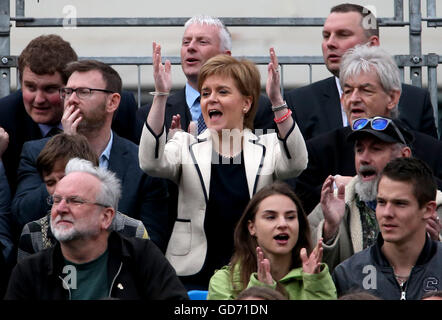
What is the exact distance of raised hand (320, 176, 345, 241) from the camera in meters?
7.58

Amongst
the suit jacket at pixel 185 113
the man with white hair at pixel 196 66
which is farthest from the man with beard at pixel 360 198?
the man with white hair at pixel 196 66

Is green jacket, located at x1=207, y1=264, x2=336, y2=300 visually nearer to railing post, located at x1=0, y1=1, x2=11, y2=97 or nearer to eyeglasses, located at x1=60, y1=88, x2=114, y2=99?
eyeglasses, located at x1=60, y1=88, x2=114, y2=99

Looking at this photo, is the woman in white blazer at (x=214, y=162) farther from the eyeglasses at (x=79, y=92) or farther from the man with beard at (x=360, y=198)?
the eyeglasses at (x=79, y=92)

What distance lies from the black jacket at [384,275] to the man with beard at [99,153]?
1333 millimetres

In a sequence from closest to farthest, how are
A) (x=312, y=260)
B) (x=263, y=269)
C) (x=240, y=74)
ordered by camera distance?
(x=263, y=269), (x=312, y=260), (x=240, y=74)

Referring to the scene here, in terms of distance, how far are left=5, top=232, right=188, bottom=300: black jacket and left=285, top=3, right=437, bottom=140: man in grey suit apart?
207 centimetres

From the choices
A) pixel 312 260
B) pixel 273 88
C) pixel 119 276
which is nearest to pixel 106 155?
pixel 273 88

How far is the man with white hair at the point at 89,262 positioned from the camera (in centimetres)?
717

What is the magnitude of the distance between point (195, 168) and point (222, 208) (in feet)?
0.95

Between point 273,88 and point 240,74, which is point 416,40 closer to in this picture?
point 240,74

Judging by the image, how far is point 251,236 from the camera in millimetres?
7516

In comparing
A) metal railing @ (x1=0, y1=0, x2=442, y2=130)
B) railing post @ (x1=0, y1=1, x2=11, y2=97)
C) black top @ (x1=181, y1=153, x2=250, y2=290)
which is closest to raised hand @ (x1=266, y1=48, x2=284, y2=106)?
black top @ (x1=181, y1=153, x2=250, y2=290)

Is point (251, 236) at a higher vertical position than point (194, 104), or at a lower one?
lower

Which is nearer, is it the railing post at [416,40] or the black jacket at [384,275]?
the black jacket at [384,275]
